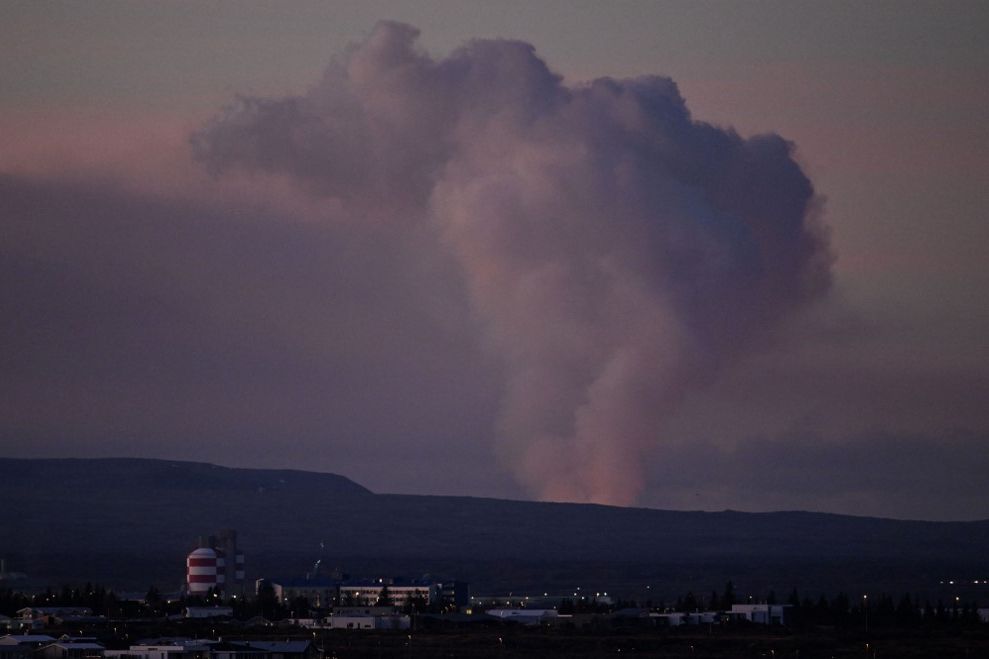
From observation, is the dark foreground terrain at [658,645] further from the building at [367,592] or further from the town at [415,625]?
the building at [367,592]

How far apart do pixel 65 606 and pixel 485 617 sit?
24.9 metres

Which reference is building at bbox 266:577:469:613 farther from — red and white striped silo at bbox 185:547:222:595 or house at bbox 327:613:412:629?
house at bbox 327:613:412:629

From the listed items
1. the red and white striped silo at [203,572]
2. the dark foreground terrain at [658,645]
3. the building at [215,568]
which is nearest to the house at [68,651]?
the dark foreground terrain at [658,645]

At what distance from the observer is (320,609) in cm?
11912

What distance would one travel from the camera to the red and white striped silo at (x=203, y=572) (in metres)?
138

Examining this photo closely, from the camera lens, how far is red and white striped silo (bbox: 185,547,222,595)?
138 meters

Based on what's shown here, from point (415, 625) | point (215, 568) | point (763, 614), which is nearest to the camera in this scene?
point (415, 625)

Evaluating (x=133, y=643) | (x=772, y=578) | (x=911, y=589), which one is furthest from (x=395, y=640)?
(x=772, y=578)

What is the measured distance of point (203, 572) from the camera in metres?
138

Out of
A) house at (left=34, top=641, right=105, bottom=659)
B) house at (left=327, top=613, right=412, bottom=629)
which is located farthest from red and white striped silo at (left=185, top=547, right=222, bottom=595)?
house at (left=34, top=641, right=105, bottom=659)

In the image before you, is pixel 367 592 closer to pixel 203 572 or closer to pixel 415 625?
pixel 203 572

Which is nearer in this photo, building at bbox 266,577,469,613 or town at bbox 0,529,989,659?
town at bbox 0,529,989,659

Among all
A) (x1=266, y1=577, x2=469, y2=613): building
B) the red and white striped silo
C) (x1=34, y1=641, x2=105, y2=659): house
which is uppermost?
the red and white striped silo

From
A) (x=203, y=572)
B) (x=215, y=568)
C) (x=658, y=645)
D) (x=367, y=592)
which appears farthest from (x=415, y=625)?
(x=215, y=568)
